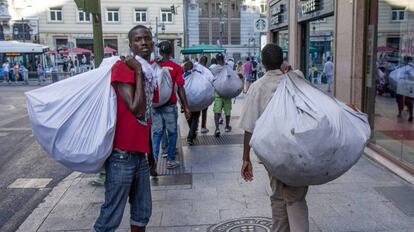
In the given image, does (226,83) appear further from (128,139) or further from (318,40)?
(128,139)

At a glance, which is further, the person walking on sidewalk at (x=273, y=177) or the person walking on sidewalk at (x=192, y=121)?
the person walking on sidewalk at (x=192, y=121)

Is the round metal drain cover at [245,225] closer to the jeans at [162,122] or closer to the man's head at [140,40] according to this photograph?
the man's head at [140,40]

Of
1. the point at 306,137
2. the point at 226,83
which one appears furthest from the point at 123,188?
the point at 226,83

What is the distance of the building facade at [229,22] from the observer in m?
51.7

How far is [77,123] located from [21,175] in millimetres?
4447

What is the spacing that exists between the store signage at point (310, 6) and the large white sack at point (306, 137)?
23.8 ft

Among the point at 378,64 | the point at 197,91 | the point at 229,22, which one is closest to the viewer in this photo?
the point at 378,64

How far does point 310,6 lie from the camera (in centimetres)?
1032

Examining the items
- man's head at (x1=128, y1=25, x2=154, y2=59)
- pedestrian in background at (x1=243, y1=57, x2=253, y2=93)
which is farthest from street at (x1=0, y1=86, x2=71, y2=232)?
pedestrian in background at (x1=243, y1=57, x2=253, y2=93)

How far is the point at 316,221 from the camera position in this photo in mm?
4324

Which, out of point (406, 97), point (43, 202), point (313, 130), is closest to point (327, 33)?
point (406, 97)

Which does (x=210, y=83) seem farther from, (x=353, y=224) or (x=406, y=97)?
(x=353, y=224)

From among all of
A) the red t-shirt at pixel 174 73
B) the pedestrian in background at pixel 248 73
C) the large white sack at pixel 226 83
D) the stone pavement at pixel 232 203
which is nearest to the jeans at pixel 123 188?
the stone pavement at pixel 232 203

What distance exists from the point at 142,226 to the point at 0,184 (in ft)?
12.7
